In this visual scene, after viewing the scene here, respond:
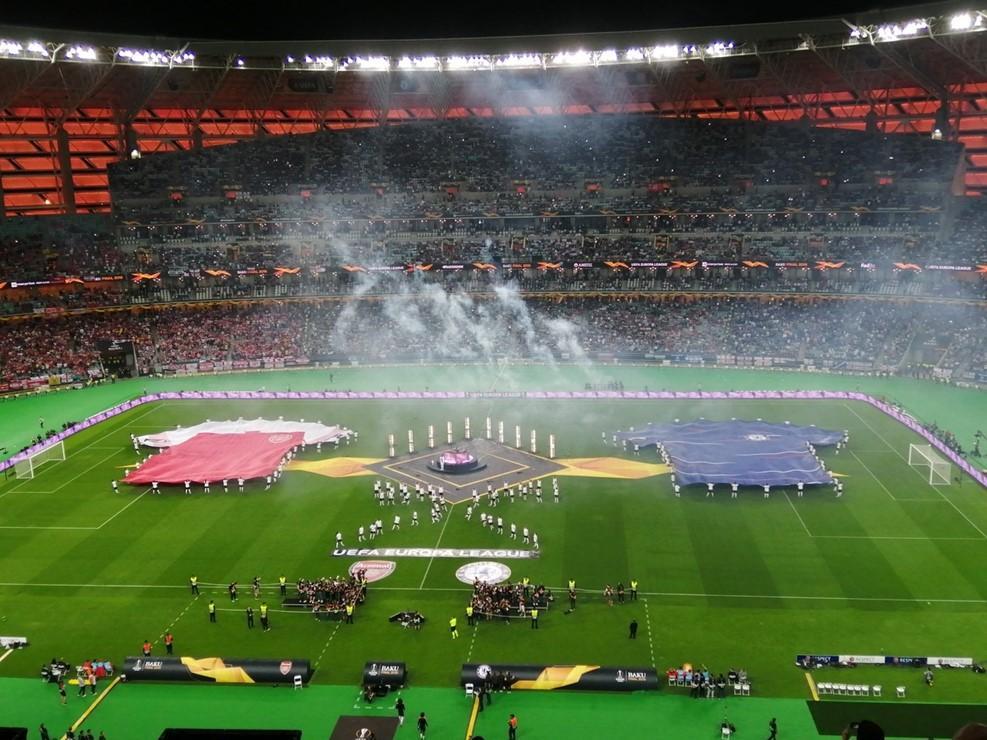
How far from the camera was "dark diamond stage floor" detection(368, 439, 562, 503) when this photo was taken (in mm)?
50219

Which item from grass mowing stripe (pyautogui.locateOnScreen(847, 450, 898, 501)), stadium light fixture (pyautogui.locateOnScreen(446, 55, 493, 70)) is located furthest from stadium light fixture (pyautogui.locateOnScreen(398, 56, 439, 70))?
grass mowing stripe (pyautogui.locateOnScreen(847, 450, 898, 501))

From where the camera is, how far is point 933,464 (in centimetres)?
4869

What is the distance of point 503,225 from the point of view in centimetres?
9694

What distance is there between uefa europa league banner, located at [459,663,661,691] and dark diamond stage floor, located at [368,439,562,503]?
712 inches

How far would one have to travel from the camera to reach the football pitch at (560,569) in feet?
108

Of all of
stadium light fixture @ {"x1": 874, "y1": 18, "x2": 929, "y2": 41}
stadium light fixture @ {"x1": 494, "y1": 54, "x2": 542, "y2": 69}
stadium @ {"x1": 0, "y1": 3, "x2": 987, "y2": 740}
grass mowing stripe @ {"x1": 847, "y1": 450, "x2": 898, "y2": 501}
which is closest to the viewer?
stadium @ {"x1": 0, "y1": 3, "x2": 987, "y2": 740}

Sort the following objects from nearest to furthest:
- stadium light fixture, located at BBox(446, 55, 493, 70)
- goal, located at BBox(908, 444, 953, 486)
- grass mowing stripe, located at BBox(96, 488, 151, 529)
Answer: grass mowing stripe, located at BBox(96, 488, 151, 529) < goal, located at BBox(908, 444, 953, 486) < stadium light fixture, located at BBox(446, 55, 493, 70)

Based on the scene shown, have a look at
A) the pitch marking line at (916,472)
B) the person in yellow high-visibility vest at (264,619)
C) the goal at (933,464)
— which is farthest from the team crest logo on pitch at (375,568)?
the goal at (933,464)

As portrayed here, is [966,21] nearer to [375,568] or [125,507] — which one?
[375,568]

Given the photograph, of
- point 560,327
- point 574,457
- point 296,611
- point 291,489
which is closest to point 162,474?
point 291,489

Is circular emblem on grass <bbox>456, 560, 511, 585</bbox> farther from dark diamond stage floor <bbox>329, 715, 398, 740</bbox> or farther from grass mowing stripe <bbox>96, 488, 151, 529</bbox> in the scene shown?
grass mowing stripe <bbox>96, 488, 151, 529</bbox>

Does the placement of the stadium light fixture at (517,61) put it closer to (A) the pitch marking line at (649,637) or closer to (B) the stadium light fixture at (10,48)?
(B) the stadium light fixture at (10,48)

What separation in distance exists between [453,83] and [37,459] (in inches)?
2824

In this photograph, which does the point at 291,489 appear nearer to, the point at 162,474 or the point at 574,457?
the point at 162,474
